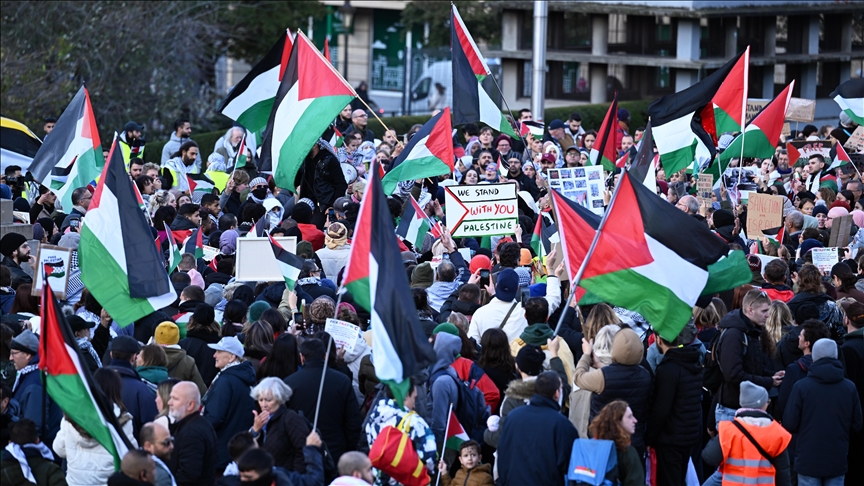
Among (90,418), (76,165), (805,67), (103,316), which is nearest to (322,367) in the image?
(90,418)

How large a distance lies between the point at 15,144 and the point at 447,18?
2930 cm

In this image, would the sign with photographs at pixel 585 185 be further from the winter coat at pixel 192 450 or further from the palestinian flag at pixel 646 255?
the winter coat at pixel 192 450

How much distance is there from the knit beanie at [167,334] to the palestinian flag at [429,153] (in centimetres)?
538

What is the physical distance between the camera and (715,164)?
1633 centimetres

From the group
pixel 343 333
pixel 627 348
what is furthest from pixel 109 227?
pixel 627 348

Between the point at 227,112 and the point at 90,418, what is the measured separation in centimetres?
783

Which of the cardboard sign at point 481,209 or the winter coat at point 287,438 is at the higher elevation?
the cardboard sign at point 481,209

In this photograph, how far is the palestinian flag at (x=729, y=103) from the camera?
15.4m

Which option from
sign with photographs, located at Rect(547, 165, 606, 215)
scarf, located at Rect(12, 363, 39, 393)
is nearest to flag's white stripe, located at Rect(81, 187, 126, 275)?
scarf, located at Rect(12, 363, 39, 393)

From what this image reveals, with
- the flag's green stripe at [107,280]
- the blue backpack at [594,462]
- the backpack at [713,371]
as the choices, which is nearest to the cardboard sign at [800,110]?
the backpack at [713,371]

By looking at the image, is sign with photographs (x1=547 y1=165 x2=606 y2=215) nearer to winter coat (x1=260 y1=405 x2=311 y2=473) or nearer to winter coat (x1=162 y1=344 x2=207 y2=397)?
winter coat (x1=162 y1=344 x2=207 y2=397)

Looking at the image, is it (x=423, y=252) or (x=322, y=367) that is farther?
(x=423, y=252)

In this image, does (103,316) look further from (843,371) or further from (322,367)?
(843,371)

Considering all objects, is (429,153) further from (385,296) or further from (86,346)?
(385,296)
